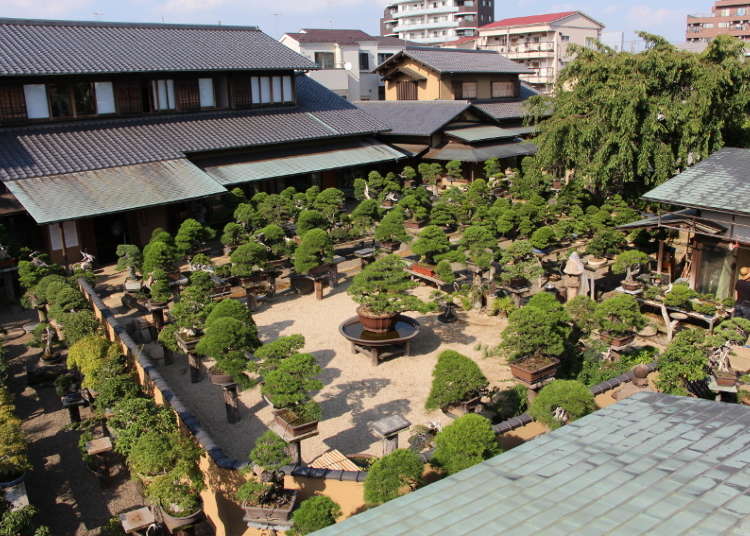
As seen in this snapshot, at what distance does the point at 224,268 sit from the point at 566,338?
875cm

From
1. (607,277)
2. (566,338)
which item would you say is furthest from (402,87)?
(566,338)

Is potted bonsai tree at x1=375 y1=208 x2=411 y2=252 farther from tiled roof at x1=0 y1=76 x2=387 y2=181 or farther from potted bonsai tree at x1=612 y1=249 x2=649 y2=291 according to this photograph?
tiled roof at x1=0 y1=76 x2=387 y2=181

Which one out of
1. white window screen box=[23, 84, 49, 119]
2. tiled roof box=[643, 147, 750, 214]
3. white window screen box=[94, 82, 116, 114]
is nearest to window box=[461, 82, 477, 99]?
white window screen box=[94, 82, 116, 114]

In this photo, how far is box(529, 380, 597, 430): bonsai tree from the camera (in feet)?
28.0

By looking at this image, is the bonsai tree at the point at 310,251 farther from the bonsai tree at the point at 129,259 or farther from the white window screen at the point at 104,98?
the white window screen at the point at 104,98

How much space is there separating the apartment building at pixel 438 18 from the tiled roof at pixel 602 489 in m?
74.5

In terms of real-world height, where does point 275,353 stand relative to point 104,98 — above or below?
below

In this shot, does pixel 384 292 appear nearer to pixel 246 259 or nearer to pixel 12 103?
pixel 246 259

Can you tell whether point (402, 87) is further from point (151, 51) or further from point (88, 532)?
point (88, 532)

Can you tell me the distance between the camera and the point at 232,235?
59.5 feet

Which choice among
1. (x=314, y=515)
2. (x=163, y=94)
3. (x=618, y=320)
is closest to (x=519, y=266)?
(x=618, y=320)

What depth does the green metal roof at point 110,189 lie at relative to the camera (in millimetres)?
17248

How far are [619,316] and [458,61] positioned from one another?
86.0 ft

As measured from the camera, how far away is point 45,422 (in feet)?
36.2
